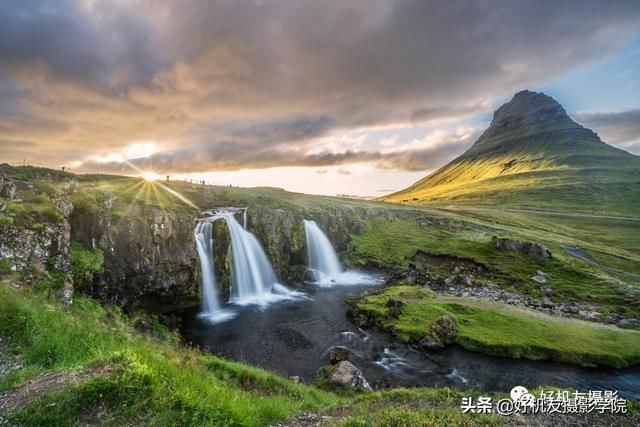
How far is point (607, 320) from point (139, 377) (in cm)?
4421

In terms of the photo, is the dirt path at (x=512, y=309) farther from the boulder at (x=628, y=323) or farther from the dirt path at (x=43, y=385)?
the dirt path at (x=43, y=385)

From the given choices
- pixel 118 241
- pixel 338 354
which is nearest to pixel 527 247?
pixel 338 354

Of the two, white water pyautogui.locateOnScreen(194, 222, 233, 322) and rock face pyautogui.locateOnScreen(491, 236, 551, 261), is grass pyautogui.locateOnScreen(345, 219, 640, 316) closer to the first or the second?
rock face pyautogui.locateOnScreen(491, 236, 551, 261)

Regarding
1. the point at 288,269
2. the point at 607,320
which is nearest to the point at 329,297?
the point at 288,269

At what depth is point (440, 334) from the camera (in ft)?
92.7

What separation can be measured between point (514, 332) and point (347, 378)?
18.5 meters

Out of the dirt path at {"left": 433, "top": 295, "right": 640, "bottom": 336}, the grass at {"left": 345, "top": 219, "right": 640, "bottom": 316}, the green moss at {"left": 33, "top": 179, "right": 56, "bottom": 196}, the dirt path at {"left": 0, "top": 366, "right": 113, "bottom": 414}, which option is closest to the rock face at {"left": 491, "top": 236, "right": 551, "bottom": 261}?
the grass at {"left": 345, "top": 219, "right": 640, "bottom": 316}

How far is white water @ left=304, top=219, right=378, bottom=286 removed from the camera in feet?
167

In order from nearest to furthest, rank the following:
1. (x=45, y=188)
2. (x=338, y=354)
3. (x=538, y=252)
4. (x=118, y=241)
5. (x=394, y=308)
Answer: (x=338, y=354) → (x=45, y=188) → (x=118, y=241) → (x=394, y=308) → (x=538, y=252)

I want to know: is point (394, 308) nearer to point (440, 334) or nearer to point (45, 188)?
point (440, 334)

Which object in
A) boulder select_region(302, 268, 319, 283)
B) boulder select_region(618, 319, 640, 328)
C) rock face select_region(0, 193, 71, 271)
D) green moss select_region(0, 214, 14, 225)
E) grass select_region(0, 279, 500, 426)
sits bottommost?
boulder select_region(618, 319, 640, 328)

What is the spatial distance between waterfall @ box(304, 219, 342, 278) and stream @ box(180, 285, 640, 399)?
22168 mm

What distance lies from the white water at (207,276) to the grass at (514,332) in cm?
1658

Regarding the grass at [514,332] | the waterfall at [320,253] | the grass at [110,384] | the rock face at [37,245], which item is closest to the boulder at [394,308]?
the grass at [514,332]
